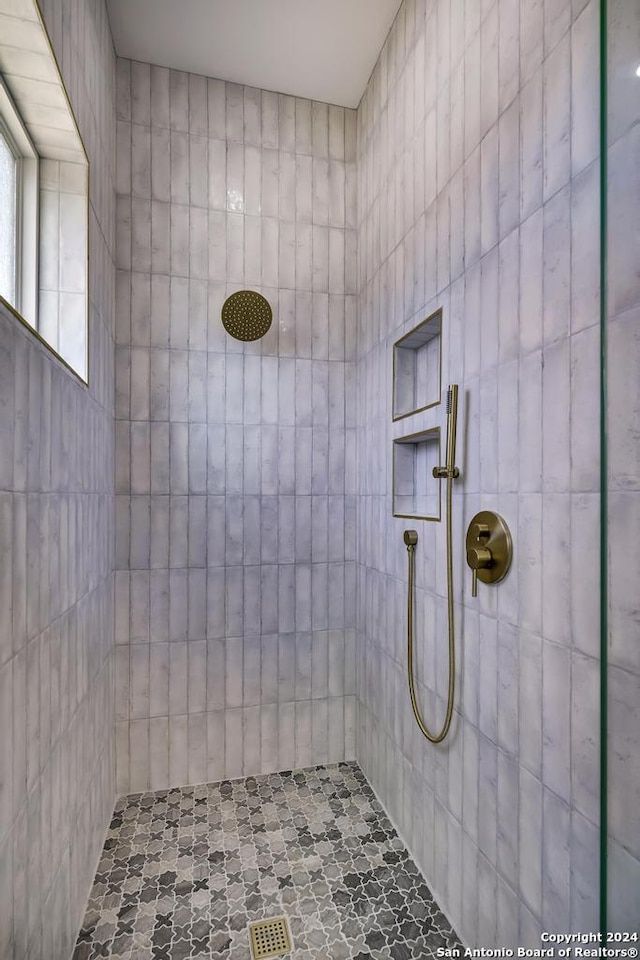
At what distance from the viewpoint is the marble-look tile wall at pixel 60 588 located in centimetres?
96

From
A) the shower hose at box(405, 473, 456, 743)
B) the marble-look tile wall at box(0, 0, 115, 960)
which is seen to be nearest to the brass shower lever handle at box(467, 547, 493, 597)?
the shower hose at box(405, 473, 456, 743)

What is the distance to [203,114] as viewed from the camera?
2174 mm

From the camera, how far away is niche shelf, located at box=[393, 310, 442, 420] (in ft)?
5.67

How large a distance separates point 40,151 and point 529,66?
131 centimetres

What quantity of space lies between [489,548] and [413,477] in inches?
28.9

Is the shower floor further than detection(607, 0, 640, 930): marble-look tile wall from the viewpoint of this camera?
Yes

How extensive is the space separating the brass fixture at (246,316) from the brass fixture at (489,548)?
→ 129 centimetres

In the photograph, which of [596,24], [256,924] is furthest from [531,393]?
[256,924]

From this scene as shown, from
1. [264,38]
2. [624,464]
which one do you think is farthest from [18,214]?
[624,464]

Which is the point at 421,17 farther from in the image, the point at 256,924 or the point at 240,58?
the point at 256,924

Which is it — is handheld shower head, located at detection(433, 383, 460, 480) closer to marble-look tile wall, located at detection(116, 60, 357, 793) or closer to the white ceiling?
marble-look tile wall, located at detection(116, 60, 357, 793)

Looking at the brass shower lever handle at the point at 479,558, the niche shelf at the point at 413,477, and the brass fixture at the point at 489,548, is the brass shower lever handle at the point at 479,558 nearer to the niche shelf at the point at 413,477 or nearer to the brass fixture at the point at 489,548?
the brass fixture at the point at 489,548

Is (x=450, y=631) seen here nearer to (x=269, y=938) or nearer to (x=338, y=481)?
(x=269, y=938)

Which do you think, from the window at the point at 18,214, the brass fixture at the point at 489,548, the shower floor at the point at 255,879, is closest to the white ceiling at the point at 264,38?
the window at the point at 18,214
